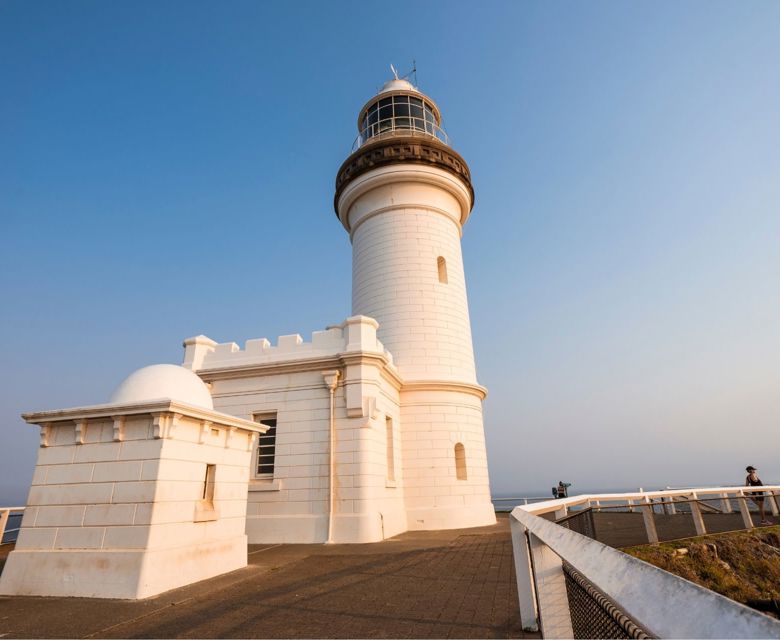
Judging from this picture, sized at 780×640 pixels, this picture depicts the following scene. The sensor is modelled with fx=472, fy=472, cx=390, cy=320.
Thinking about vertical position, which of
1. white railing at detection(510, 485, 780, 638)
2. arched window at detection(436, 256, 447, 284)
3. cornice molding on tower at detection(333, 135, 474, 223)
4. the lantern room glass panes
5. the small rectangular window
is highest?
the lantern room glass panes

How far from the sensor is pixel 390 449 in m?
13.5

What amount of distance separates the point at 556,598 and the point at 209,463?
5.87 meters

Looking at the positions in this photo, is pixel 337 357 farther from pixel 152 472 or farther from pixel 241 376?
pixel 152 472

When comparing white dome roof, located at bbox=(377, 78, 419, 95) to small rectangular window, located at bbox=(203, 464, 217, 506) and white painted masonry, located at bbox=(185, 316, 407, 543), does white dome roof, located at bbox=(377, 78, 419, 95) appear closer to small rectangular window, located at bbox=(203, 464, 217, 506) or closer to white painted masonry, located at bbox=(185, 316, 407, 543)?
white painted masonry, located at bbox=(185, 316, 407, 543)

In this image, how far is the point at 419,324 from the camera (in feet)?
50.4

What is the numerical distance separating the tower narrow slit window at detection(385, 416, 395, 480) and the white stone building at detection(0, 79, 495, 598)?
4 cm

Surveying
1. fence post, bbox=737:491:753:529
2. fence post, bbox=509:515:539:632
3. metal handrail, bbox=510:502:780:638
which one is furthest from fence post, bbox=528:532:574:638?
fence post, bbox=737:491:753:529

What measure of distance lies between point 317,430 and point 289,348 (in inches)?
96.7

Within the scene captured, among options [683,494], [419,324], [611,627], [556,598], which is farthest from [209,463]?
[683,494]

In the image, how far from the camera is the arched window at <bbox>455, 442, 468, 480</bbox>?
1419cm

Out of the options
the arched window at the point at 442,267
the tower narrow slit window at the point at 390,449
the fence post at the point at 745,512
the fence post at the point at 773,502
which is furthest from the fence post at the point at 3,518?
the fence post at the point at 773,502

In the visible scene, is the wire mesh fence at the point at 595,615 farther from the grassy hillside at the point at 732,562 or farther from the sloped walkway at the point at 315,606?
the grassy hillside at the point at 732,562

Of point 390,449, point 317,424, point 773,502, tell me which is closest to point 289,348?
point 317,424

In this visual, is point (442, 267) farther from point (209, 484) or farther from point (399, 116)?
point (209, 484)
